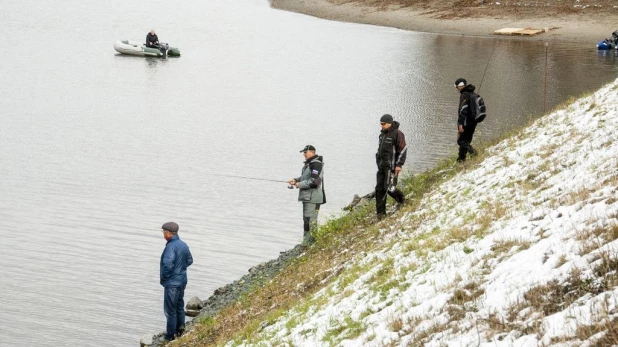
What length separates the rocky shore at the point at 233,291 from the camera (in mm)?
15789

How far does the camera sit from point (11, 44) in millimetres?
66875

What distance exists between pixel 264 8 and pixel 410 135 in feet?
229

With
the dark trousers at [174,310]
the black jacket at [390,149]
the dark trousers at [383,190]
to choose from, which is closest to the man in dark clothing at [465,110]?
the dark trousers at [383,190]

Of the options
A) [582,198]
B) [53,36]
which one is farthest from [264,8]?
[582,198]

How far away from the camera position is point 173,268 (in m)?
14.5

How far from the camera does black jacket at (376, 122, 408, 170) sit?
16.2m

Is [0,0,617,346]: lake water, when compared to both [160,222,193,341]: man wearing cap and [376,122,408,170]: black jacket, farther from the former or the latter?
[376,122,408,170]: black jacket

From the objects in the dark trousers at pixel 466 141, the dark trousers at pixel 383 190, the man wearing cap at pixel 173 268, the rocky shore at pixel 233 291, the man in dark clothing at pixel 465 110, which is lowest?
the rocky shore at pixel 233 291

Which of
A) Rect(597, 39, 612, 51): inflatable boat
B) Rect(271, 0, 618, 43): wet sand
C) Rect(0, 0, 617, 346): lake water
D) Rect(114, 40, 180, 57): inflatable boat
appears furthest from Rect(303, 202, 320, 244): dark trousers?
Rect(271, 0, 618, 43): wet sand

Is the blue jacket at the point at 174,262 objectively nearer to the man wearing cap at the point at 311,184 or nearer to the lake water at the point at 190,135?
the lake water at the point at 190,135

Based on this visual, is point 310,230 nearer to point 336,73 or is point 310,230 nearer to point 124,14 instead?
point 336,73

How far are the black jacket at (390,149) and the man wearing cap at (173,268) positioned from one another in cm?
409

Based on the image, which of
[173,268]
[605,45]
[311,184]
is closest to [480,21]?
[605,45]

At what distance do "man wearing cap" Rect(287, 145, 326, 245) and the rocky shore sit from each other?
1.17m
